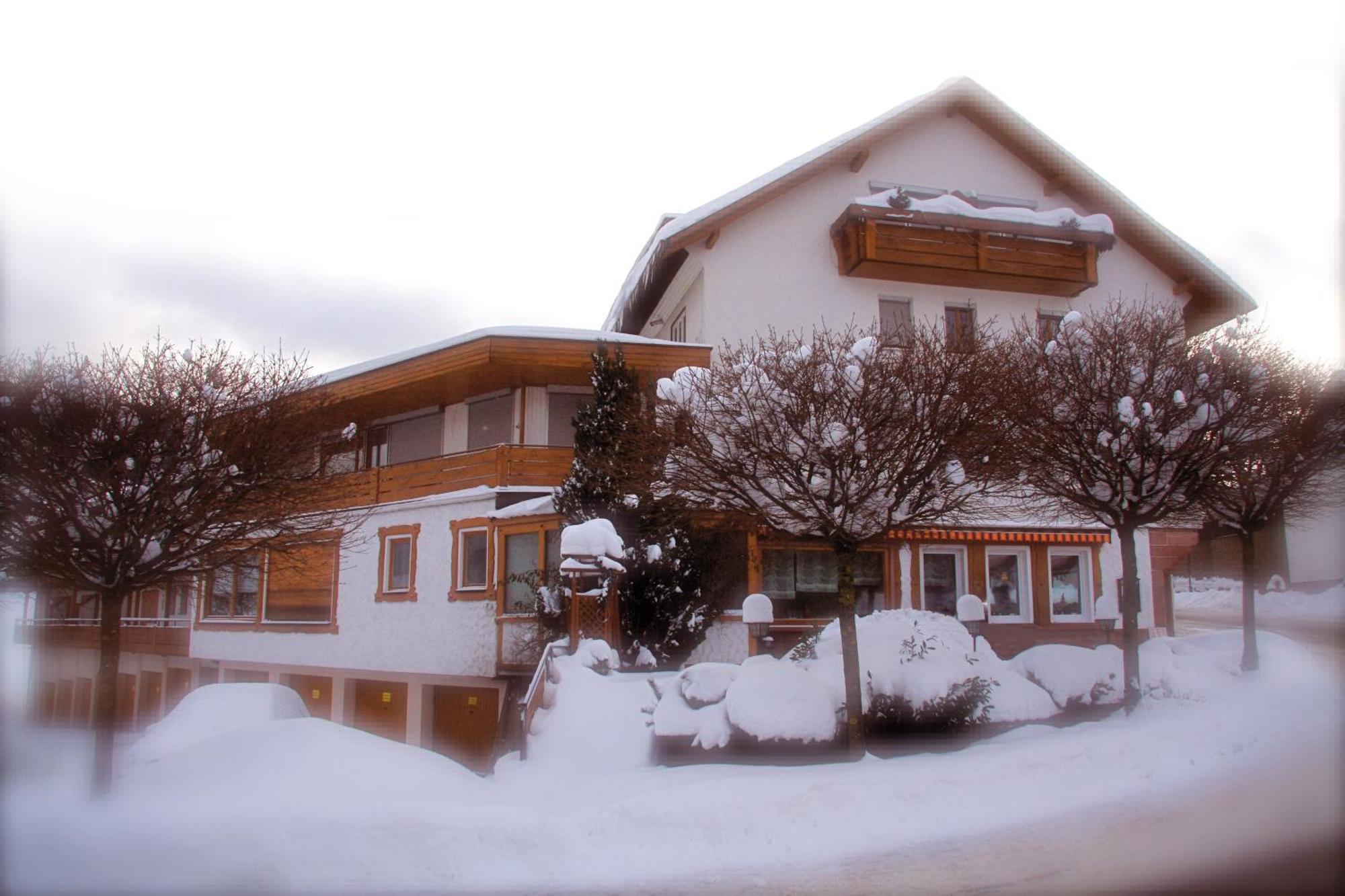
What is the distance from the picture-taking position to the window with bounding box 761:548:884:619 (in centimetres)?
1914

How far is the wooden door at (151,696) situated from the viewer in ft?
88.8

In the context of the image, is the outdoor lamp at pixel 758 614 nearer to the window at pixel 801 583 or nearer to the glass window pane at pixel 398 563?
the window at pixel 801 583

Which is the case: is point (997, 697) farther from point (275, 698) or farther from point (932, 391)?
point (275, 698)

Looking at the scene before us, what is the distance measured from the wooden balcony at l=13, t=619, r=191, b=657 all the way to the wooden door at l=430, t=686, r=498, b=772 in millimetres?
9223

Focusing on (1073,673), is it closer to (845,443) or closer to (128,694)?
(845,443)

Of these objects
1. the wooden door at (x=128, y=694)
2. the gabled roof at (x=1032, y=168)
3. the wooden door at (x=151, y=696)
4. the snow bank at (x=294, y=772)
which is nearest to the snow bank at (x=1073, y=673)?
the snow bank at (x=294, y=772)

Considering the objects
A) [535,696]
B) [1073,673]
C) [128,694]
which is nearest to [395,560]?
[535,696]

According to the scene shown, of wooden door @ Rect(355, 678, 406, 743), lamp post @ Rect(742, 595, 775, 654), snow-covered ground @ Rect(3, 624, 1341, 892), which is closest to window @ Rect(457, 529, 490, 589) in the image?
wooden door @ Rect(355, 678, 406, 743)

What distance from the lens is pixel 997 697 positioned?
40.8 feet

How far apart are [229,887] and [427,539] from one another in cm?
1491

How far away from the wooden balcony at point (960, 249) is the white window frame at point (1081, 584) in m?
→ 5.99

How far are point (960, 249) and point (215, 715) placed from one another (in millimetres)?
16542

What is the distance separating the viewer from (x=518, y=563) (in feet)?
63.6

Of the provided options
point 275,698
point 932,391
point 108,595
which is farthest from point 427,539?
point 932,391
